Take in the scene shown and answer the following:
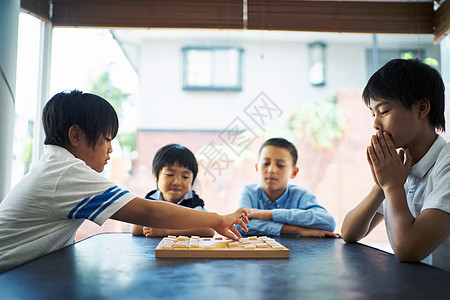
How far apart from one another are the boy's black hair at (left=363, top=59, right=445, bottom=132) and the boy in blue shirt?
61cm

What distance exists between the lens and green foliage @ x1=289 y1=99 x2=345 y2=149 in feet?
9.80

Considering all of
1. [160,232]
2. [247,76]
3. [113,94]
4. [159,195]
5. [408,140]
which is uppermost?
[247,76]

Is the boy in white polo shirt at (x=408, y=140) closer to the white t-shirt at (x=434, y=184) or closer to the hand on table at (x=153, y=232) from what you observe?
the white t-shirt at (x=434, y=184)

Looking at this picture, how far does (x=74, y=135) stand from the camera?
1.22 metres

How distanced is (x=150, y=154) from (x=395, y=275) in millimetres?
2316

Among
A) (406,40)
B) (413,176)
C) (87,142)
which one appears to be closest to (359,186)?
(406,40)

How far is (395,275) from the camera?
2.55ft

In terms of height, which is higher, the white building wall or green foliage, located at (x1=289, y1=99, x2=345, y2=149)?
the white building wall

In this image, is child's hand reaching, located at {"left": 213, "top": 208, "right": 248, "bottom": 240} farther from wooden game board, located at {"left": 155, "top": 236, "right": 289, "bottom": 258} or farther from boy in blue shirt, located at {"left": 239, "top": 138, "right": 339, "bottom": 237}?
boy in blue shirt, located at {"left": 239, "top": 138, "right": 339, "bottom": 237}

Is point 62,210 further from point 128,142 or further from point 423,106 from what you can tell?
point 128,142

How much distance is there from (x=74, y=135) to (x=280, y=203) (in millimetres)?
1124

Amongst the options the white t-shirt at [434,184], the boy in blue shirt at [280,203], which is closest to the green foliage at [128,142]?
the boy in blue shirt at [280,203]

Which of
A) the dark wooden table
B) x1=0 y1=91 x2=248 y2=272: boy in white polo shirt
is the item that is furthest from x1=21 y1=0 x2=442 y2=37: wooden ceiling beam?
the dark wooden table

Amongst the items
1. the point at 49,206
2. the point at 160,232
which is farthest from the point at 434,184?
the point at 49,206
